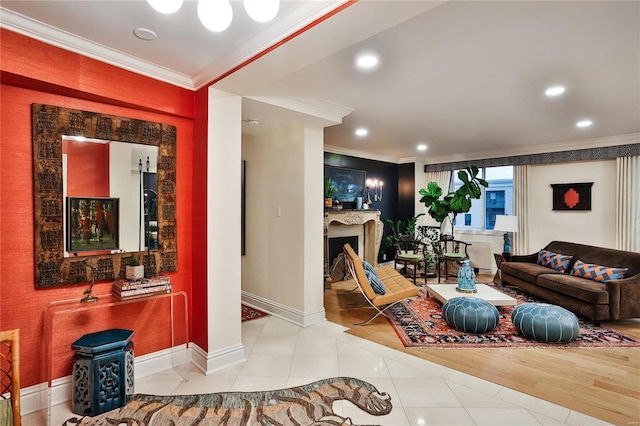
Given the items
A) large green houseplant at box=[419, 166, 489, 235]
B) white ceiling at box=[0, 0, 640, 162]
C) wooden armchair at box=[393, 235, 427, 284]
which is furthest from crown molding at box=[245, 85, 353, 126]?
large green houseplant at box=[419, 166, 489, 235]

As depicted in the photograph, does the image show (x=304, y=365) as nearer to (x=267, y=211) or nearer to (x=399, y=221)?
(x=267, y=211)

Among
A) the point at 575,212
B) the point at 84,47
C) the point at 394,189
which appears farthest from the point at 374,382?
the point at 394,189

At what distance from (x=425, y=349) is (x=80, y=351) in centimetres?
285

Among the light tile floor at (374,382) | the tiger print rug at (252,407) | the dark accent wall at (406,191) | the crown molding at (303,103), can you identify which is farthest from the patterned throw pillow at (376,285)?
the dark accent wall at (406,191)

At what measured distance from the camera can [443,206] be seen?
6609 mm

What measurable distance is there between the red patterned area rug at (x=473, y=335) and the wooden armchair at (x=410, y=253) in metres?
1.66

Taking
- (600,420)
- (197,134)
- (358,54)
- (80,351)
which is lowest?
(600,420)

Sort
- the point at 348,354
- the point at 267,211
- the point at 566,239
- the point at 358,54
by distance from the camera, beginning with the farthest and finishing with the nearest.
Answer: the point at 566,239
the point at 267,211
the point at 348,354
the point at 358,54

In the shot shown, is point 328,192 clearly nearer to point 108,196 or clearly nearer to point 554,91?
point 554,91

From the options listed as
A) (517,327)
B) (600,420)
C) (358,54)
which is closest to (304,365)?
(600,420)

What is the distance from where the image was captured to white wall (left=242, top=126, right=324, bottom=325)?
12.9 ft

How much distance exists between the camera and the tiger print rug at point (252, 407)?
6.92ft

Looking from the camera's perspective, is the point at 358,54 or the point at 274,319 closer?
the point at 358,54

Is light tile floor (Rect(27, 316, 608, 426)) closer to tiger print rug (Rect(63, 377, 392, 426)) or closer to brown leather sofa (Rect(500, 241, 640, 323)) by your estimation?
tiger print rug (Rect(63, 377, 392, 426))
